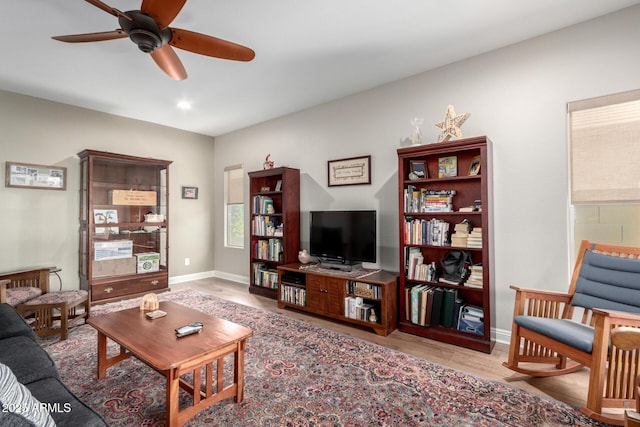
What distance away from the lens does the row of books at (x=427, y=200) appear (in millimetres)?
2963

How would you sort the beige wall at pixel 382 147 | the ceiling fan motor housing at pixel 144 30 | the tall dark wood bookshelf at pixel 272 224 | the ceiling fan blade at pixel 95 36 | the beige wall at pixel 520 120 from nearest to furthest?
1. the ceiling fan motor housing at pixel 144 30
2. the ceiling fan blade at pixel 95 36
3. the beige wall at pixel 520 120
4. the beige wall at pixel 382 147
5. the tall dark wood bookshelf at pixel 272 224

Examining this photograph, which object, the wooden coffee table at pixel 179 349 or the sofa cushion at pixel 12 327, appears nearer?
the wooden coffee table at pixel 179 349

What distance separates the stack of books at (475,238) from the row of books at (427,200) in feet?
1.03

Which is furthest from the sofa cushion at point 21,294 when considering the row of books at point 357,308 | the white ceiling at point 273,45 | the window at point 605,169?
the window at point 605,169

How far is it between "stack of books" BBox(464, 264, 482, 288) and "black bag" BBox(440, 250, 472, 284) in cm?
8

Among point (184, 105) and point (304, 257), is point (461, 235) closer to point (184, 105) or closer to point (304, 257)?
point (304, 257)

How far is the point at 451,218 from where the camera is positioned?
309cm

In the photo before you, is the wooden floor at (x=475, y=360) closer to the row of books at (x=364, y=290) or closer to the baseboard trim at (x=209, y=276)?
the row of books at (x=364, y=290)

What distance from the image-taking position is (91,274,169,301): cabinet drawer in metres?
4.01

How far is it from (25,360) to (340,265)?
2790 millimetres

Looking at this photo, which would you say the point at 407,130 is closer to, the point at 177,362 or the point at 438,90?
the point at 438,90

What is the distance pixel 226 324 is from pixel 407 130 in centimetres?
272

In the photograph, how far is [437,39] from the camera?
2.69 meters

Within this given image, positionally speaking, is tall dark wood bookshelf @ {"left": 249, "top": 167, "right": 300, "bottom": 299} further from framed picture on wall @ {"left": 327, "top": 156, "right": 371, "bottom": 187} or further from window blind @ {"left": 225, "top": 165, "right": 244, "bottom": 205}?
window blind @ {"left": 225, "top": 165, "right": 244, "bottom": 205}
